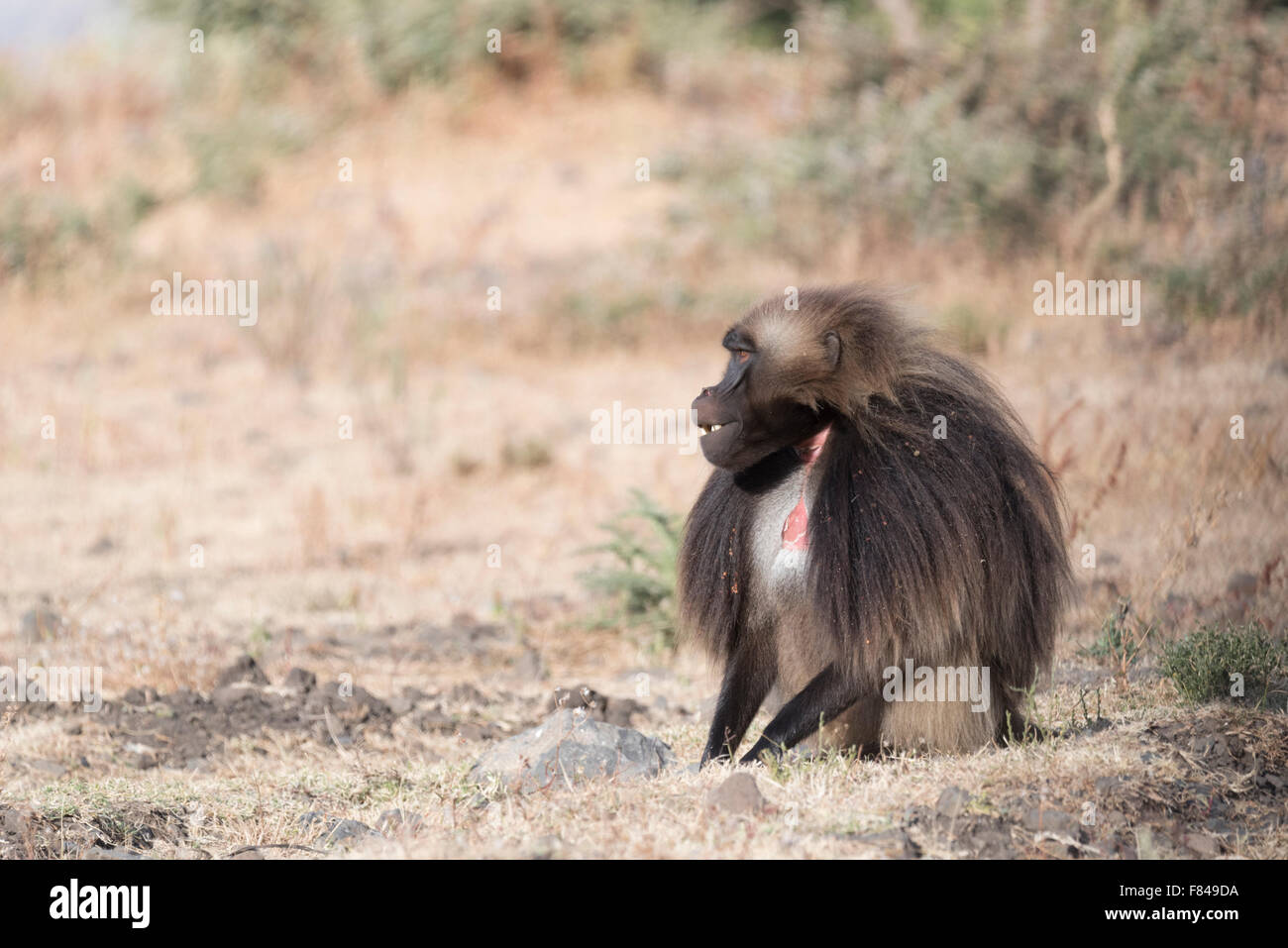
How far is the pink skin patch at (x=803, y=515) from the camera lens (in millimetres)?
4414

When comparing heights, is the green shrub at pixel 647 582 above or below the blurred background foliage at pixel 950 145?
below

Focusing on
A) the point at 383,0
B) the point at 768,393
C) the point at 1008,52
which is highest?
the point at 383,0

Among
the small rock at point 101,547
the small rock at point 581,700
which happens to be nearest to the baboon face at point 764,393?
the small rock at point 581,700

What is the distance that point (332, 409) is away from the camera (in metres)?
11.5

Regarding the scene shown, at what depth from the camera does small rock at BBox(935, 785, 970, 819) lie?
390cm

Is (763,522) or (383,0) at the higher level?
(383,0)

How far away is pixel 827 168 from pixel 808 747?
32.0 feet

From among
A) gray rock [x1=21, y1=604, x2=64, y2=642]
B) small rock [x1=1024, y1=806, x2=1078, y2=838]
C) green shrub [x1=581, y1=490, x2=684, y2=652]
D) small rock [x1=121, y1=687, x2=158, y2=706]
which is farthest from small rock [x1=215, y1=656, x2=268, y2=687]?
small rock [x1=1024, y1=806, x2=1078, y2=838]

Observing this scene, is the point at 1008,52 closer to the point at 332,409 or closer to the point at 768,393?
the point at 332,409

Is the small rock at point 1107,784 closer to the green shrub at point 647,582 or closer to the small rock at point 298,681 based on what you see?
the green shrub at point 647,582

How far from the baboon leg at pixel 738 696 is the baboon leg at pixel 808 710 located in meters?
0.28

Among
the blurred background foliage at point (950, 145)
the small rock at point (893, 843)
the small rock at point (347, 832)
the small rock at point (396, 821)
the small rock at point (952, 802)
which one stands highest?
the blurred background foliage at point (950, 145)

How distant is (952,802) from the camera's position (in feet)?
12.9
